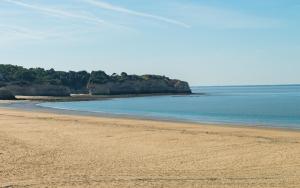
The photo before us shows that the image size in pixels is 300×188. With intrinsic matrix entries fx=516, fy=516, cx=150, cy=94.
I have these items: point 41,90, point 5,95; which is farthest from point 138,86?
point 5,95

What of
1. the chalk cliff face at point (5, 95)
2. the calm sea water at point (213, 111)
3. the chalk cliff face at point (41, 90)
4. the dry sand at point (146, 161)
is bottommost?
the dry sand at point (146, 161)

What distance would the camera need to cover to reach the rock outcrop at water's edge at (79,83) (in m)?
114

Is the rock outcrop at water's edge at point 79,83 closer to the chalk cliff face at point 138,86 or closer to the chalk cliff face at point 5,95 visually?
the chalk cliff face at point 138,86

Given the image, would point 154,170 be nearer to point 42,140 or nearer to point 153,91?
point 42,140

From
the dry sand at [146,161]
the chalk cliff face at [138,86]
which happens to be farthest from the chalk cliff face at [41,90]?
the dry sand at [146,161]

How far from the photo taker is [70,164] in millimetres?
14711

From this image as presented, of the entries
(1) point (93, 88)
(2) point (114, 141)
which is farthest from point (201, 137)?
(1) point (93, 88)

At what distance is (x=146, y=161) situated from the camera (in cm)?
1573

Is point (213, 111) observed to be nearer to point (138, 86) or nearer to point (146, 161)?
point (146, 161)

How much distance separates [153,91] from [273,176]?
137m

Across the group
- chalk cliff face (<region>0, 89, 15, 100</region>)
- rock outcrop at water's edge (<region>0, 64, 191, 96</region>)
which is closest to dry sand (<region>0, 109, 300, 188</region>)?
chalk cliff face (<region>0, 89, 15, 100</region>)

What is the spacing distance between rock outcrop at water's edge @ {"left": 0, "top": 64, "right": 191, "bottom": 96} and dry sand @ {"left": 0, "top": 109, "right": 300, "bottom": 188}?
3534 inches

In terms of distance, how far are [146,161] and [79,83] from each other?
138 metres

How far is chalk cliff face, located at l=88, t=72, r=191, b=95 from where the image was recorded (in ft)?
441
